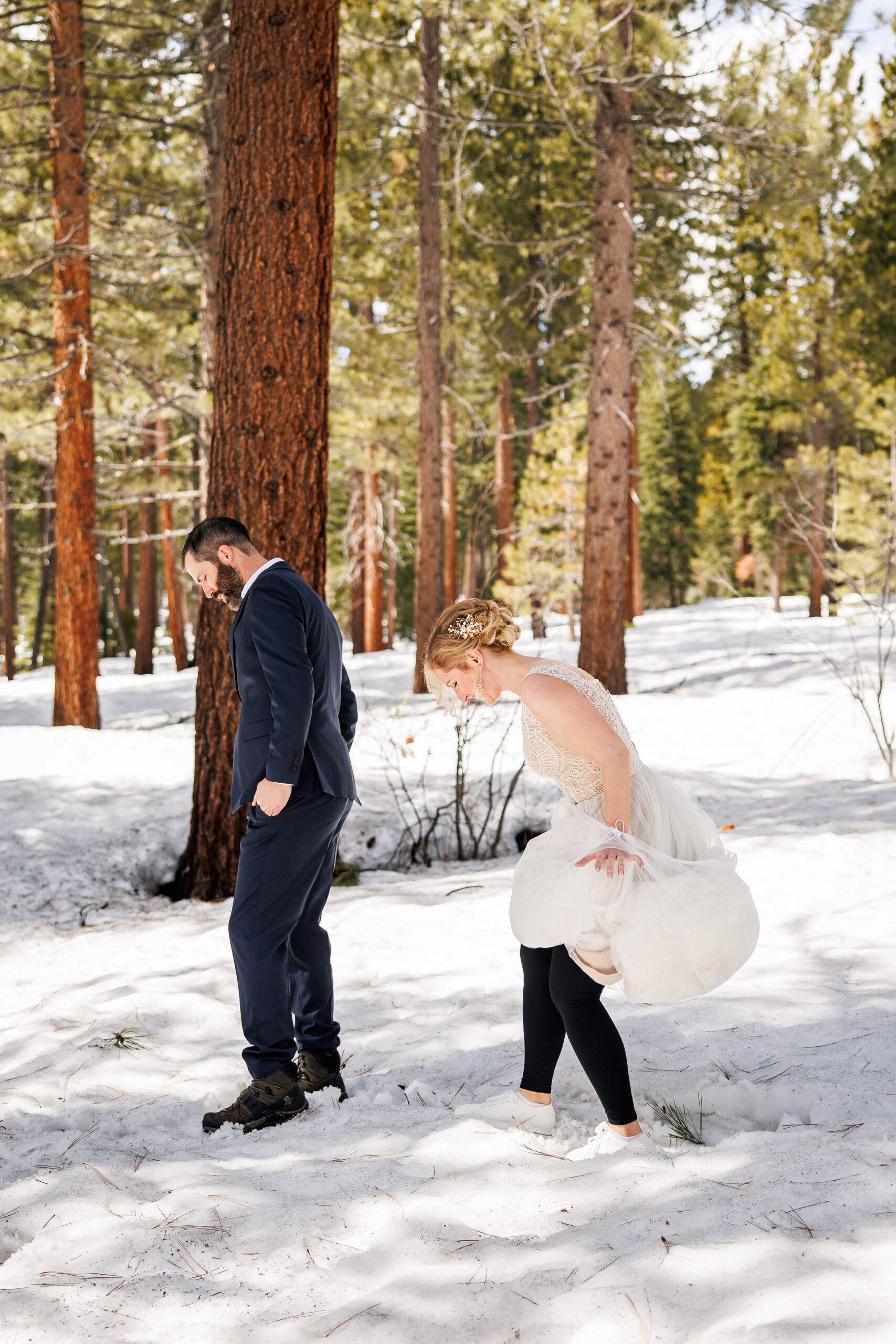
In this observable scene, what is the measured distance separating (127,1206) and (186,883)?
3.45 metres

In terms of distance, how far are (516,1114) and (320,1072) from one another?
31.7 inches

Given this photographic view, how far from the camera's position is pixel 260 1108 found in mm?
3021

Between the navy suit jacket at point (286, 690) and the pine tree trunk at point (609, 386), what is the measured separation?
24.9 ft

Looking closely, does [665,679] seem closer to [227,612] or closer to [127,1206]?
[227,612]

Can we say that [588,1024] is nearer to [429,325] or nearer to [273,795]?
[273,795]

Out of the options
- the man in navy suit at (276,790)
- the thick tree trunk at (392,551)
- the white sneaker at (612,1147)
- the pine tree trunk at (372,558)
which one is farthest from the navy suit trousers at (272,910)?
the pine tree trunk at (372,558)

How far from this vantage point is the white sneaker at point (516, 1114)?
277 centimetres

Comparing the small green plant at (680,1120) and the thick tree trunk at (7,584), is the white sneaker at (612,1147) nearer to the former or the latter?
the small green plant at (680,1120)

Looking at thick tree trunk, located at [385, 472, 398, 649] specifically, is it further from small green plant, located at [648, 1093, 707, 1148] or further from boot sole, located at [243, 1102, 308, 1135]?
small green plant, located at [648, 1093, 707, 1148]

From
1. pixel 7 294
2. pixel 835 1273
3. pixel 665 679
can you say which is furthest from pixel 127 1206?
pixel 7 294

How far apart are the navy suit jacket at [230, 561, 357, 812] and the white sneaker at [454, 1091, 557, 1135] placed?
107 cm

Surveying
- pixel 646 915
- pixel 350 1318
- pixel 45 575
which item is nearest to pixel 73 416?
pixel 646 915

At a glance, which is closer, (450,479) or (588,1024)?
(588,1024)

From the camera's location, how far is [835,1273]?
6.12ft
